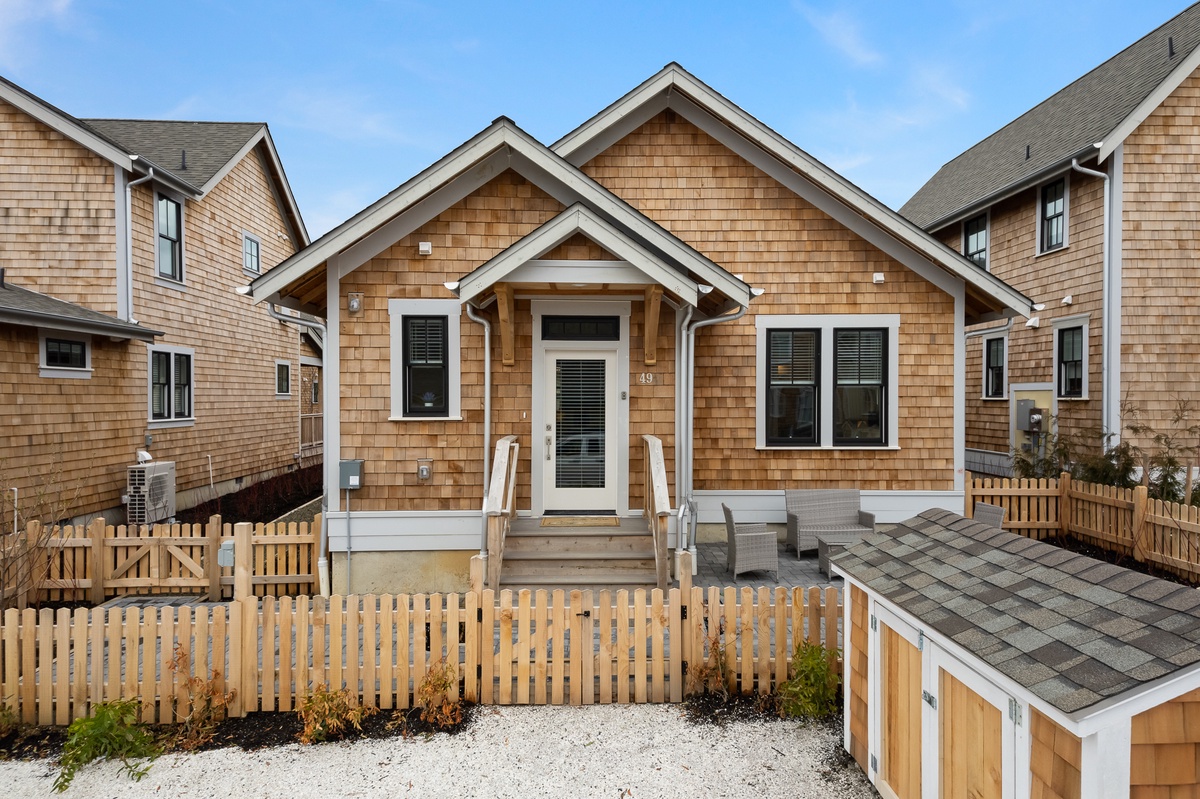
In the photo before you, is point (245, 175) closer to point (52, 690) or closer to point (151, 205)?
point (151, 205)

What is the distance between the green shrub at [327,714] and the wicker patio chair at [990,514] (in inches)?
321

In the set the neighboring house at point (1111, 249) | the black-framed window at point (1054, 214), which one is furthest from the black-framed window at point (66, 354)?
the black-framed window at point (1054, 214)

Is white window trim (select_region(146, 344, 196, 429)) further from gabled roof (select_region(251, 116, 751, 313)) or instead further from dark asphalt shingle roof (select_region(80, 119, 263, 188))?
gabled roof (select_region(251, 116, 751, 313))

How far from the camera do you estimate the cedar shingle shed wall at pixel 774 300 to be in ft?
32.4

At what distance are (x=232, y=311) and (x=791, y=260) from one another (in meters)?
13.1

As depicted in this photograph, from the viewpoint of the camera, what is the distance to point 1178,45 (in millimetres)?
13047

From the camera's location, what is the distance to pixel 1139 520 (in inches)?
347

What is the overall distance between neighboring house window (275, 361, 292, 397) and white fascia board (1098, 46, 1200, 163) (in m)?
19.4

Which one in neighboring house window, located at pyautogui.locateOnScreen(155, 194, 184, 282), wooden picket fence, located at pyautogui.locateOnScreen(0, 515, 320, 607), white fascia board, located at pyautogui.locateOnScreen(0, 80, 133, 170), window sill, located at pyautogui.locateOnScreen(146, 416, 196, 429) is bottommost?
wooden picket fence, located at pyautogui.locateOnScreen(0, 515, 320, 607)

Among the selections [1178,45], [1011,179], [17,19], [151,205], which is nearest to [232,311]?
[151,205]

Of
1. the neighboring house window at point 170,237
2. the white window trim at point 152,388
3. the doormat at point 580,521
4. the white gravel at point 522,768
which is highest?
the neighboring house window at point 170,237

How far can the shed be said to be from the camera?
238 cm

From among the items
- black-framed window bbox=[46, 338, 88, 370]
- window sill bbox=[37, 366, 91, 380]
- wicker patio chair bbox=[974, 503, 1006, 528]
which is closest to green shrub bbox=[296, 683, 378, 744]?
wicker patio chair bbox=[974, 503, 1006, 528]

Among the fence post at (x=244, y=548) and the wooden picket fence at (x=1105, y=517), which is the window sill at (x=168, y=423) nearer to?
the fence post at (x=244, y=548)
